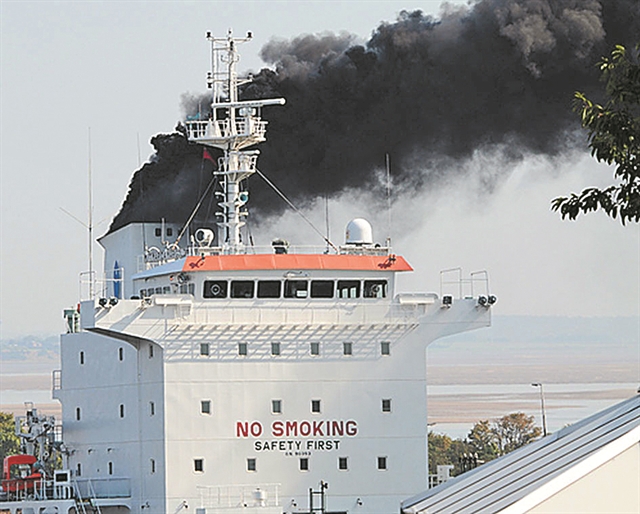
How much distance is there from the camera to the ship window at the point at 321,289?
137 feet

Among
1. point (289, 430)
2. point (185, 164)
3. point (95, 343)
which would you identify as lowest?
point (289, 430)

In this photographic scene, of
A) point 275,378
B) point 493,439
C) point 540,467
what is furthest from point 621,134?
point 493,439

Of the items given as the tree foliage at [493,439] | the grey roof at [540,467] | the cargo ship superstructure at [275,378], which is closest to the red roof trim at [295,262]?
the cargo ship superstructure at [275,378]

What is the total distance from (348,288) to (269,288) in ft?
7.52

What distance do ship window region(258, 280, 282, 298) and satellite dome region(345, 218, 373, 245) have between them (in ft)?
9.01

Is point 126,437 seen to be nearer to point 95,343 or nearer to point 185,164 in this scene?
point 95,343

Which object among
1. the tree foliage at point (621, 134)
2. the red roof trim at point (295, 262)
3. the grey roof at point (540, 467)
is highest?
the red roof trim at point (295, 262)

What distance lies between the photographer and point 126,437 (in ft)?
143

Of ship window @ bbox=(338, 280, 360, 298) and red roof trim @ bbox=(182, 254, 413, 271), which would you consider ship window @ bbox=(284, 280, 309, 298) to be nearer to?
red roof trim @ bbox=(182, 254, 413, 271)

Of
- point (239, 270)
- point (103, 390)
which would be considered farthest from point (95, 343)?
point (239, 270)

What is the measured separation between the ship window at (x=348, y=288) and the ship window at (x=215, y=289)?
326 cm

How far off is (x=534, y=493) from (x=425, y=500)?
13.4ft

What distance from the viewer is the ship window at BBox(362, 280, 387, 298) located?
42.5 m

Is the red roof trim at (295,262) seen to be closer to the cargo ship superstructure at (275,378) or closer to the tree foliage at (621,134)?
the cargo ship superstructure at (275,378)
